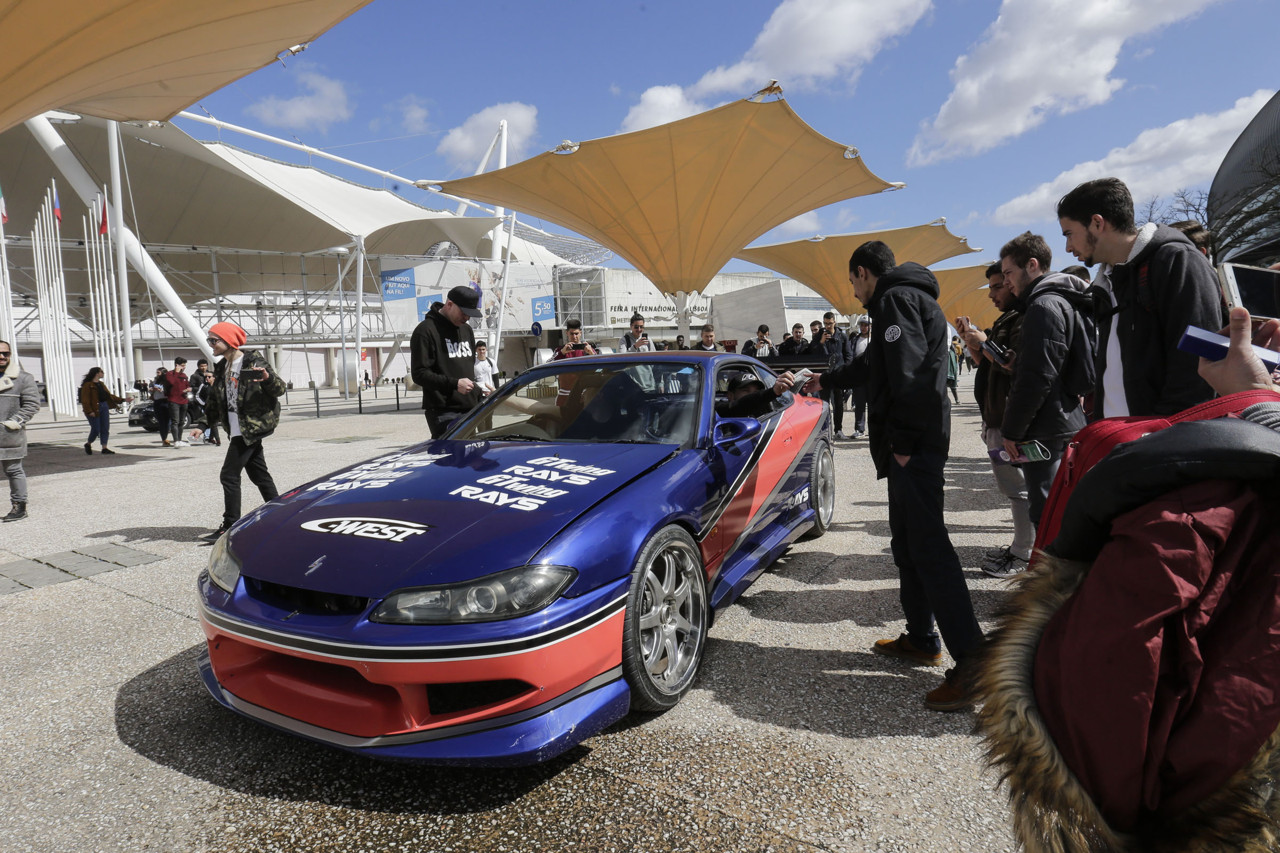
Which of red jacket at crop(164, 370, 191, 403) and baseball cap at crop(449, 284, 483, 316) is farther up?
baseball cap at crop(449, 284, 483, 316)

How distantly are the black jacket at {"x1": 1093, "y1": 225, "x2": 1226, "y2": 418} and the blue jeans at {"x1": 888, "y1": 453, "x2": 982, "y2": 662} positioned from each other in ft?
2.55

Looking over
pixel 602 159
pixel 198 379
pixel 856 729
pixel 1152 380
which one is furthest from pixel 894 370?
pixel 198 379

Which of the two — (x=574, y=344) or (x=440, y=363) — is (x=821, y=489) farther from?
(x=574, y=344)

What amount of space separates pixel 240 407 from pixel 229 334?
2.11 ft

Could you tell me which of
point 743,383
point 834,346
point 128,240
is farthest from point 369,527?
point 128,240

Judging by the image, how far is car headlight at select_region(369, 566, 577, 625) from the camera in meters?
2.04

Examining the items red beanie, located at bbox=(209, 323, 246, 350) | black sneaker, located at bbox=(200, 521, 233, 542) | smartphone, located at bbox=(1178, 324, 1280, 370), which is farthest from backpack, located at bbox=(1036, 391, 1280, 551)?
black sneaker, located at bbox=(200, 521, 233, 542)

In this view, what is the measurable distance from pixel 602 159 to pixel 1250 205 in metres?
24.2

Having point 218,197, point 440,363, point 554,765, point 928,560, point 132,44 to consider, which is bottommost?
point 554,765

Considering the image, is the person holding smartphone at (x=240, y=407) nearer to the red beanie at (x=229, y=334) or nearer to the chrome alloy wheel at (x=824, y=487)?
the red beanie at (x=229, y=334)

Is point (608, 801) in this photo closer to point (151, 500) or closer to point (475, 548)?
point (475, 548)

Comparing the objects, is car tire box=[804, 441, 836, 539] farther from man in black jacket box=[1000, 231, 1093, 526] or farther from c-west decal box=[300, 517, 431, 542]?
c-west decal box=[300, 517, 431, 542]

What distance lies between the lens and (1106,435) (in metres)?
1.12

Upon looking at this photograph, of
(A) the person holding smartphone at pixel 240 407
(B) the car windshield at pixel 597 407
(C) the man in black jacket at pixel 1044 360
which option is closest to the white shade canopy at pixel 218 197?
(A) the person holding smartphone at pixel 240 407
